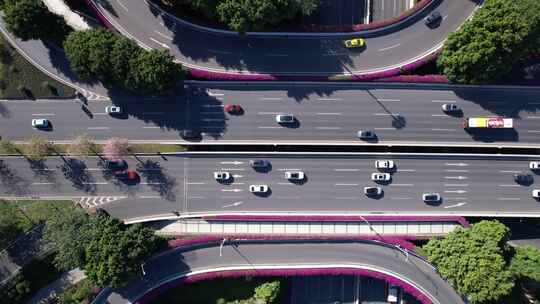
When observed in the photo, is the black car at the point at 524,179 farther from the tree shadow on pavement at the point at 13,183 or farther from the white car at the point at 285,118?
the tree shadow on pavement at the point at 13,183

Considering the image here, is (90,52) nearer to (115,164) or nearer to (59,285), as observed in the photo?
(115,164)

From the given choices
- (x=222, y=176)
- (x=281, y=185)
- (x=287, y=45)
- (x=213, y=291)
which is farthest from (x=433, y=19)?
(x=213, y=291)

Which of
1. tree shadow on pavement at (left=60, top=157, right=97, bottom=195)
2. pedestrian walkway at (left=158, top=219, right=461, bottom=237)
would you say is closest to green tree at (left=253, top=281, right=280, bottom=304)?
pedestrian walkway at (left=158, top=219, right=461, bottom=237)

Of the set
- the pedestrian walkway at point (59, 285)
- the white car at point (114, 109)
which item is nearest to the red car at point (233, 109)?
the white car at point (114, 109)

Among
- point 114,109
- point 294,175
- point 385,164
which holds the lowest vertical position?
point 294,175

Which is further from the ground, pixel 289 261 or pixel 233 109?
pixel 233 109

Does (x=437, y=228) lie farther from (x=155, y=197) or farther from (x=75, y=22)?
(x=75, y=22)
